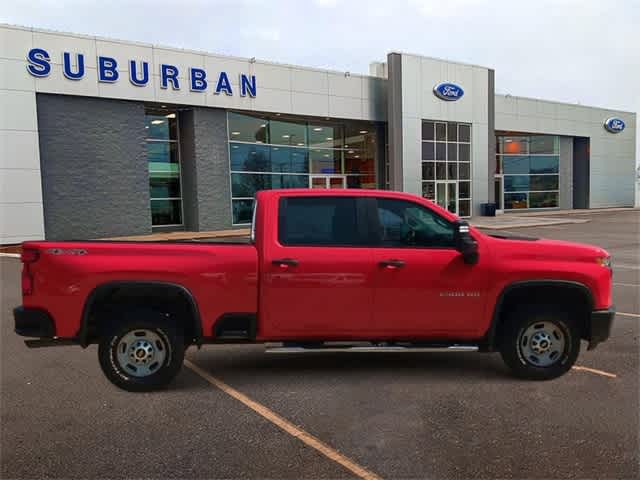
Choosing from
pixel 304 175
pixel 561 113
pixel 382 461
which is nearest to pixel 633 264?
pixel 382 461

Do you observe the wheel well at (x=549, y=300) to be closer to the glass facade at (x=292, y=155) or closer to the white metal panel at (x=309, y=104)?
the glass facade at (x=292, y=155)

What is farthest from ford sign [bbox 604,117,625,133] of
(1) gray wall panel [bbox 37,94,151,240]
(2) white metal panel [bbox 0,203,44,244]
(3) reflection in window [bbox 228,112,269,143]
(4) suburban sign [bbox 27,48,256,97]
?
(2) white metal panel [bbox 0,203,44,244]

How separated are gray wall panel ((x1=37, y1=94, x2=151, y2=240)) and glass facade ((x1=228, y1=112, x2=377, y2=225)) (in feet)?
16.1

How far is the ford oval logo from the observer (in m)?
30.2

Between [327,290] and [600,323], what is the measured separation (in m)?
2.59

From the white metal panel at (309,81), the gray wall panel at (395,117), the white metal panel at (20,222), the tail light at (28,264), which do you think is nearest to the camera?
the tail light at (28,264)

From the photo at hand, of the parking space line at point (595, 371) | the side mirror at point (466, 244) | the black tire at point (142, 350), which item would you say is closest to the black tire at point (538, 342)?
the parking space line at point (595, 371)

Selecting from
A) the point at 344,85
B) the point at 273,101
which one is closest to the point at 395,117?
the point at 344,85

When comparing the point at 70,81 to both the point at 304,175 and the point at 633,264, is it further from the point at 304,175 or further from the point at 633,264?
the point at 633,264

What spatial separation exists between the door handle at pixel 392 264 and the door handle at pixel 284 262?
2.62 feet

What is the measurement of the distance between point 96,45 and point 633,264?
2050 centimetres

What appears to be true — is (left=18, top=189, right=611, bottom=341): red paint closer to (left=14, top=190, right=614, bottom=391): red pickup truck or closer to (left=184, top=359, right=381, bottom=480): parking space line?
(left=14, top=190, right=614, bottom=391): red pickup truck

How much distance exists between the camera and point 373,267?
15.6 feet

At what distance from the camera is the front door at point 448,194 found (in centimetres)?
3144
